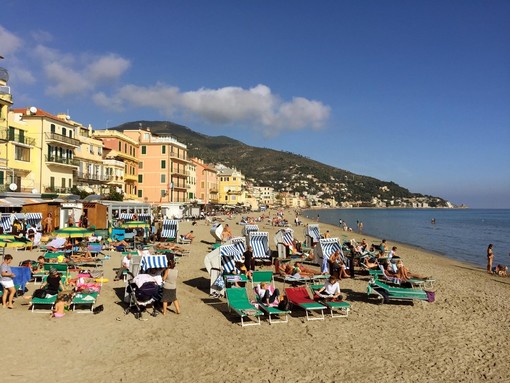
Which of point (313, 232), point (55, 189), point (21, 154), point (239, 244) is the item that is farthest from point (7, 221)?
point (313, 232)

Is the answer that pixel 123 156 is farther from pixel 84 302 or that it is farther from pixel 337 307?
pixel 337 307

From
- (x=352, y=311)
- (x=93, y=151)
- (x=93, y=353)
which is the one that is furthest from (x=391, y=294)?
(x=93, y=151)

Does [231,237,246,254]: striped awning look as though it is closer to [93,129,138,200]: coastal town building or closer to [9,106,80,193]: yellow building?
[9,106,80,193]: yellow building

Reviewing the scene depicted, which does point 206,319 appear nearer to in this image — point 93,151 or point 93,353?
point 93,353

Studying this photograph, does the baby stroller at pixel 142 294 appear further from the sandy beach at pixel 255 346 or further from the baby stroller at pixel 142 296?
the sandy beach at pixel 255 346

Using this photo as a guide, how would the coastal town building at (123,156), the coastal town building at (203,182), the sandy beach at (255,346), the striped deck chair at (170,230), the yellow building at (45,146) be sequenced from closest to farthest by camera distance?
the sandy beach at (255,346) → the striped deck chair at (170,230) → the yellow building at (45,146) → the coastal town building at (123,156) → the coastal town building at (203,182)

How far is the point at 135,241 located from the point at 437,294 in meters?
14.5

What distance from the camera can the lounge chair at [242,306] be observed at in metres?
8.95

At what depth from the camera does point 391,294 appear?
1103 cm

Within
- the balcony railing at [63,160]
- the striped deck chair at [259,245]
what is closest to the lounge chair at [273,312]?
the striped deck chair at [259,245]

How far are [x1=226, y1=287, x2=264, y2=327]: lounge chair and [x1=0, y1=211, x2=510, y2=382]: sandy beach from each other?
0.86ft

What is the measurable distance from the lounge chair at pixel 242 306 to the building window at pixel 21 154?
28690 millimetres

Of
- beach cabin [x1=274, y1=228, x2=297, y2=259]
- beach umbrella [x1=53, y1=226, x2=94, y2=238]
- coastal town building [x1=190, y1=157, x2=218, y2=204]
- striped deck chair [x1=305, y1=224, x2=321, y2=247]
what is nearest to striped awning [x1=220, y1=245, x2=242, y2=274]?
beach cabin [x1=274, y1=228, x2=297, y2=259]

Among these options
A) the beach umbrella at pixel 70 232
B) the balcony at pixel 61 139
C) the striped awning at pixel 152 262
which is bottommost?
the striped awning at pixel 152 262
